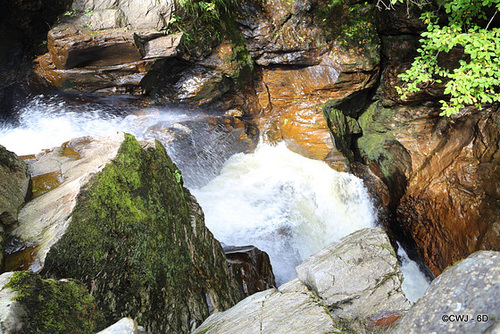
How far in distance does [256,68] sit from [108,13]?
4136 millimetres

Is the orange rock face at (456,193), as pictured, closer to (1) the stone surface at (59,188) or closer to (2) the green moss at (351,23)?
(2) the green moss at (351,23)

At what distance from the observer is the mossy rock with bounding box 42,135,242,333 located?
2668mm

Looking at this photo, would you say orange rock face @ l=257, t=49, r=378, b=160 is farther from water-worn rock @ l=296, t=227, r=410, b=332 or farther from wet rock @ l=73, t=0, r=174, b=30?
water-worn rock @ l=296, t=227, r=410, b=332

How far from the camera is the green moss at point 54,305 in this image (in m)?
1.93

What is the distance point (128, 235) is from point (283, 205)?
425 centimetres

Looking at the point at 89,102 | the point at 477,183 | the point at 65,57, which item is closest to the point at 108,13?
the point at 65,57

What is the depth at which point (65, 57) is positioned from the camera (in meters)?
6.68

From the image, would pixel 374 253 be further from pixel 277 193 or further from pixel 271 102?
pixel 271 102

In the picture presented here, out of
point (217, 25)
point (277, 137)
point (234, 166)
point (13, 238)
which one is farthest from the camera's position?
point (277, 137)

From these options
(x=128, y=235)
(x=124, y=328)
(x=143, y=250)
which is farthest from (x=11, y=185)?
Result: (x=124, y=328)

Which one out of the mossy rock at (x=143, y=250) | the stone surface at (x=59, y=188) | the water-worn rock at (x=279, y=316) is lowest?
the water-worn rock at (x=279, y=316)

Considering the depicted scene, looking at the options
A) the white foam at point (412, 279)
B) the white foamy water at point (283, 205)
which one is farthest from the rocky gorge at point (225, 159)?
the white foamy water at point (283, 205)

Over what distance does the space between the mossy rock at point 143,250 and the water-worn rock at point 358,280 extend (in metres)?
1.35

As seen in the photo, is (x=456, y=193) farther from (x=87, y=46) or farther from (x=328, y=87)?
(x=87, y=46)
